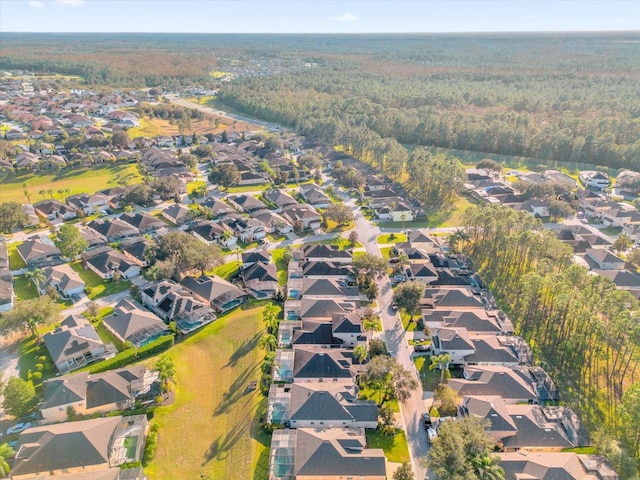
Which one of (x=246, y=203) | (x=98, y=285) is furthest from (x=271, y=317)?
(x=246, y=203)

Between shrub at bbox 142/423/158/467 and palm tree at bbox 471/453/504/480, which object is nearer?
palm tree at bbox 471/453/504/480

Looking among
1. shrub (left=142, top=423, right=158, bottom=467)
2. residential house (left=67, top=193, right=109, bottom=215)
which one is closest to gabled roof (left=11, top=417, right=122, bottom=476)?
shrub (left=142, top=423, right=158, bottom=467)

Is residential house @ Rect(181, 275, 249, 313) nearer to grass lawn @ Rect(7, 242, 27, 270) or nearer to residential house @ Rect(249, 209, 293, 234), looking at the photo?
residential house @ Rect(249, 209, 293, 234)

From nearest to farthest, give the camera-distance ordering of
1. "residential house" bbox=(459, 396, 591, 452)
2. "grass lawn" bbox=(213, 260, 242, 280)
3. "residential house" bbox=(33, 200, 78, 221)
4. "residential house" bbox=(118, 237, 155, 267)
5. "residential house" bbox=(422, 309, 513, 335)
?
"residential house" bbox=(459, 396, 591, 452), "residential house" bbox=(422, 309, 513, 335), "grass lawn" bbox=(213, 260, 242, 280), "residential house" bbox=(118, 237, 155, 267), "residential house" bbox=(33, 200, 78, 221)

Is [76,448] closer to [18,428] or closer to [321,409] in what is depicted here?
[18,428]

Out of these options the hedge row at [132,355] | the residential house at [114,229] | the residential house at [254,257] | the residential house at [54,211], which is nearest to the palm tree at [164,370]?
the hedge row at [132,355]

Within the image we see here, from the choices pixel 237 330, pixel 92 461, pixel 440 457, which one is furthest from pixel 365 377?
pixel 92 461

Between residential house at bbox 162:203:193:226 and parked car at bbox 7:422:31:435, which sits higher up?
residential house at bbox 162:203:193:226
